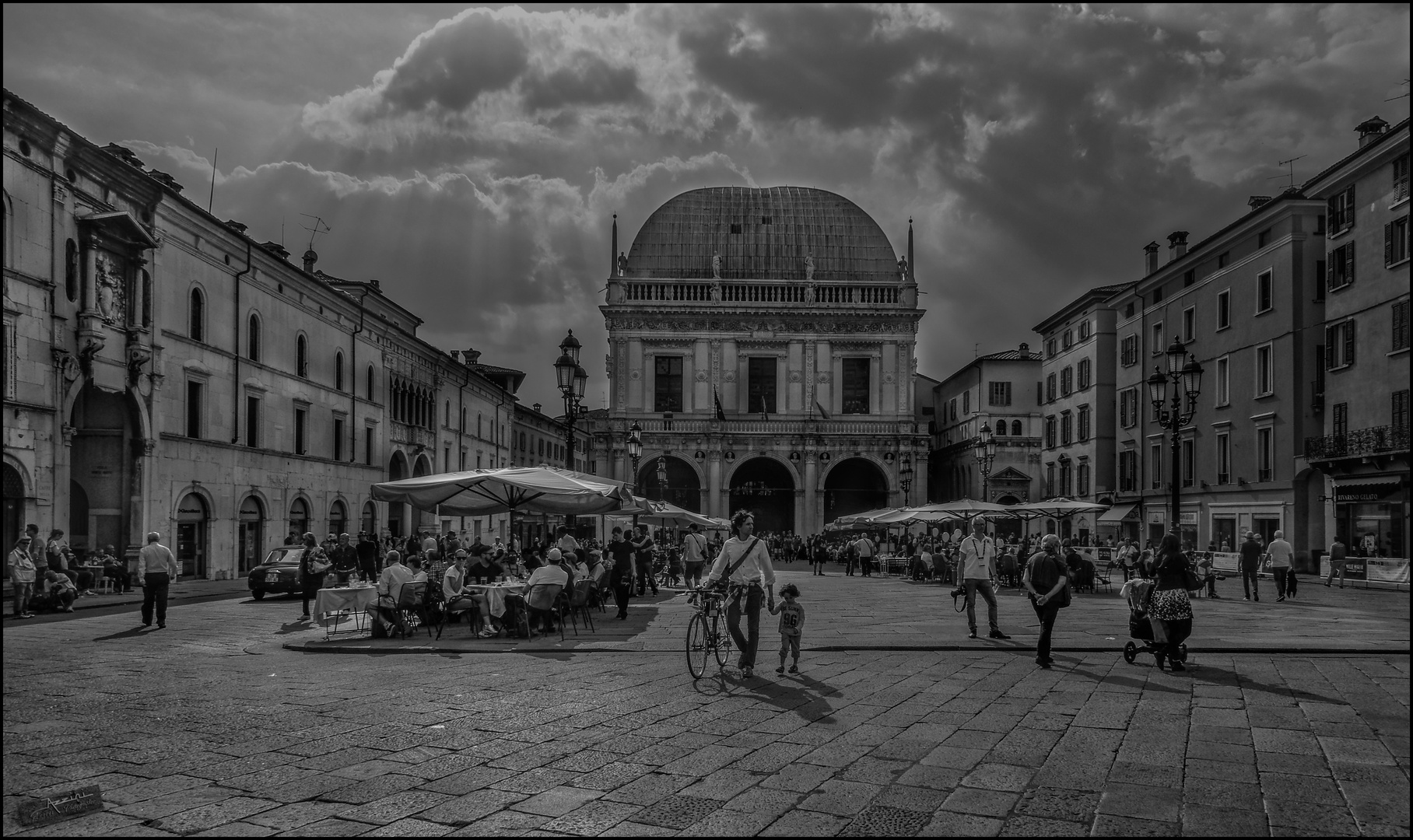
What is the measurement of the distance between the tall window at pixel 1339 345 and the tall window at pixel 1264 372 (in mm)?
2902

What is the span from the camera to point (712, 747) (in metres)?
7.10

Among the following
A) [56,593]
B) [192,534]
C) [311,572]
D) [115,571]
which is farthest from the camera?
[192,534]

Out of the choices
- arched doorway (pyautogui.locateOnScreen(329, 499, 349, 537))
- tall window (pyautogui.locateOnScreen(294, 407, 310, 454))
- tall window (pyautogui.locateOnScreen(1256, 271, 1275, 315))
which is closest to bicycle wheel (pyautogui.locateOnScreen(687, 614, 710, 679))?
tall window (pyautogui.locateOnScreen(294, 407, 310, 454))

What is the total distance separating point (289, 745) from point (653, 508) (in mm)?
19873

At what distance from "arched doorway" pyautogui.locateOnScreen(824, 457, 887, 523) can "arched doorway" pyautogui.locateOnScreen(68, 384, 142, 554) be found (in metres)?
44.0

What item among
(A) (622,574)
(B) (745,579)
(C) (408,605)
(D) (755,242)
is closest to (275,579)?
(A) (622,574)

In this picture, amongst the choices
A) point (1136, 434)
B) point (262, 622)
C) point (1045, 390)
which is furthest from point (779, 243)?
point (262, 622)

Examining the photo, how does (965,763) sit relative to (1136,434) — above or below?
below

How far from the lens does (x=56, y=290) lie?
21.8 metres

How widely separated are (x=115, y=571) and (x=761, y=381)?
4636 centimetres

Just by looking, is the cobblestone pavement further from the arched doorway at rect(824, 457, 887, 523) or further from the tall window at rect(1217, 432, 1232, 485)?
the arched doorway at rect(824, 457, 887, 523)

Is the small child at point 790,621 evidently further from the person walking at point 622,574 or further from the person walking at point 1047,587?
the person walking at point 622,574

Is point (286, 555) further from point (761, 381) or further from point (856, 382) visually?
point (856, 382)

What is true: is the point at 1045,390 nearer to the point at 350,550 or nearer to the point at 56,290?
the point at 350,550
